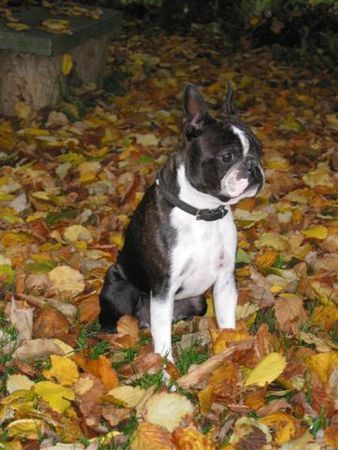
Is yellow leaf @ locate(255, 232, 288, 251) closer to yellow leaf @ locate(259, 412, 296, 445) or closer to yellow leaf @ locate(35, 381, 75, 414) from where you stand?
yellow leaf @ locate(259, 412, 296, 445)

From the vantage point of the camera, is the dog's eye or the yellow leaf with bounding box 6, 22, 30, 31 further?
the yellow leaf with bounding box 6, 22, 30, 31

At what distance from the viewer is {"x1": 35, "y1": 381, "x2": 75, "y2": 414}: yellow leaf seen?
3.35 m

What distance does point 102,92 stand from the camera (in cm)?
880

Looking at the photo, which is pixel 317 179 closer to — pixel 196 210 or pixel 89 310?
pixel 89 310

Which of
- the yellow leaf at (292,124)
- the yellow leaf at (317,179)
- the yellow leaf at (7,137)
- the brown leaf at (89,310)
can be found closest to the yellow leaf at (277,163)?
the yellow leaf at (317,179)

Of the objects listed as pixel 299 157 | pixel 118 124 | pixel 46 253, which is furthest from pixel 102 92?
pixel 46 253

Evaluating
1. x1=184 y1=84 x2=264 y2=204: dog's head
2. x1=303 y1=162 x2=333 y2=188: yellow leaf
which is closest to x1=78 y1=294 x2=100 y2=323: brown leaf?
x1=184 y1=84 x2=264 y2=204: dog's head

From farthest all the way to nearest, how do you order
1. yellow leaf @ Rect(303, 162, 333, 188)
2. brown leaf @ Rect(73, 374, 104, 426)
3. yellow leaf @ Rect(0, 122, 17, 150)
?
yellow leaf @ Rect(0, 122, 17, 150) < yellow leaf @ Rect(303, 162, 333, 188) < brown leaf @ Rect(73, 374, 104, 426)

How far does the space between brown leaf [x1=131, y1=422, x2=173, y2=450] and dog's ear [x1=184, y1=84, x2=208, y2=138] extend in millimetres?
1358

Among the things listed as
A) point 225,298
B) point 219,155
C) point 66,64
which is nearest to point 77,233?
point 225,298

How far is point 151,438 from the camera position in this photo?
10.2 feet

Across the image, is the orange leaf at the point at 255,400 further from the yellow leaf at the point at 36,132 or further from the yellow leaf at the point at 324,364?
the yellow leaf at the point at 36,132

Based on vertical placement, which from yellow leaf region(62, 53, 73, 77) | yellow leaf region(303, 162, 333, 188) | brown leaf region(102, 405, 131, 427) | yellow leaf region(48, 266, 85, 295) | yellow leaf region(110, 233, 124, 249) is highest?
brown leaf region(102, 405, 131, 427)

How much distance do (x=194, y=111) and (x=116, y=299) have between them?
47.0 inches
